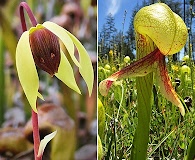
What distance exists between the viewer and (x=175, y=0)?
2.79 feet

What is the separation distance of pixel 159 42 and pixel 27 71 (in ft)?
0.61

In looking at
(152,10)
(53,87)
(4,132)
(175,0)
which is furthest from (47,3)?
(152,10)

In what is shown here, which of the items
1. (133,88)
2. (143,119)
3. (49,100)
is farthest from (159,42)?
(49,100)

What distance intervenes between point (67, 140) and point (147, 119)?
886 mm

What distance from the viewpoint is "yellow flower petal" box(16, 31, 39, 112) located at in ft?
1.52

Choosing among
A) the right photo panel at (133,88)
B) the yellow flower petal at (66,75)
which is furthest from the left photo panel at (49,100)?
the yellow flower petal at (66,75)

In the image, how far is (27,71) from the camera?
18.4 inches

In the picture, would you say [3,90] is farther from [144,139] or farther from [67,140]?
[144,139]

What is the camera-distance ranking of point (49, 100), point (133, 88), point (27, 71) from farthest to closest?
1. point (49, 100)
2. point (133, 88)
3. point (27, 71)

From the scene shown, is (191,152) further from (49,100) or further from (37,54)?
(49,100)

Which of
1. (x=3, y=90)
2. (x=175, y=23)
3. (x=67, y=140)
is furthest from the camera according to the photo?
(x=67, y=140)

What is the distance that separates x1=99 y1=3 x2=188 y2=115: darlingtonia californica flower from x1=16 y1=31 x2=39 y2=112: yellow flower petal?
102 millimetres

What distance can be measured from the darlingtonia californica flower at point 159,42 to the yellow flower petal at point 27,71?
102 millimetres

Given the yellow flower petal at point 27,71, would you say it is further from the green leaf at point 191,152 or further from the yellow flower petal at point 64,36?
the green leaf at point 191,152
